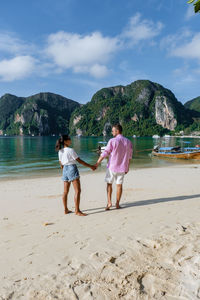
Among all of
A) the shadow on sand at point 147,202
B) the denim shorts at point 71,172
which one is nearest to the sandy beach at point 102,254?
the shadow on sand at point 147,202

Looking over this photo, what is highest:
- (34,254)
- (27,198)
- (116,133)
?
(116,133)

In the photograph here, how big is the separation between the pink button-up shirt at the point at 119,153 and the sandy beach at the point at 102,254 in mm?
1199

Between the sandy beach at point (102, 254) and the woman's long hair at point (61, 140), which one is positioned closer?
the sandy beach at point (102, 254)

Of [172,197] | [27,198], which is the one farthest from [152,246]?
[27,198]

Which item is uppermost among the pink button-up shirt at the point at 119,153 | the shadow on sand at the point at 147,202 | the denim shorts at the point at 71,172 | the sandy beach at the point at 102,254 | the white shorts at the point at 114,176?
the pink button-up shirt at the point at 119,153

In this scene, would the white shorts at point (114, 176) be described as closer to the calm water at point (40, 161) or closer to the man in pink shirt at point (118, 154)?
the man in pink shirt at point (118, 154)

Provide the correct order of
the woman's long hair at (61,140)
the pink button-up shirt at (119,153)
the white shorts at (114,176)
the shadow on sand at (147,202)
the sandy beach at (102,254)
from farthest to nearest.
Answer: the shadow on sand at (147,202) < the white shorts at (114,176) < the pink button-up shirt at (119,153) < the woman's long hair at (61,140) < the sandy beach at (102,254)

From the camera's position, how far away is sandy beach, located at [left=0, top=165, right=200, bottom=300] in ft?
7.71

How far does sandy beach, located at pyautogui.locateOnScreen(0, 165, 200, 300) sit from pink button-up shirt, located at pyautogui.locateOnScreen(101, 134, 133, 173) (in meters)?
1.20

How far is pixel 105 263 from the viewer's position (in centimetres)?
284

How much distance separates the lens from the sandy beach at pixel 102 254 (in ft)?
7.71

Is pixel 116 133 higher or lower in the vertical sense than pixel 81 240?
higher

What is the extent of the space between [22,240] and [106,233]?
62.4 inches

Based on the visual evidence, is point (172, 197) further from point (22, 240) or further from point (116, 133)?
point (22, 240)
